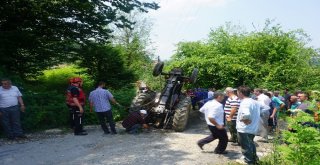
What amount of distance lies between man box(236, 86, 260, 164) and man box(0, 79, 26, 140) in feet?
18.9

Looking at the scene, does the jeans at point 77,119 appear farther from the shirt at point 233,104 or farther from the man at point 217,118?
the shirt at point 233,104

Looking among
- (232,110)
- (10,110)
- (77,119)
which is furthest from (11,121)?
(232,110)

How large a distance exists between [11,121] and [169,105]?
451 cm

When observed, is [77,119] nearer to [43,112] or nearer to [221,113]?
[43,112]

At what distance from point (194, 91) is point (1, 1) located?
9323 mm

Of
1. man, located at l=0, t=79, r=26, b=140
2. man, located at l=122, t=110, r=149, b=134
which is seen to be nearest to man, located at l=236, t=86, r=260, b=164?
man, located at l=122, t=110, r=149, b=134

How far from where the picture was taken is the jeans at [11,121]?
382 inches

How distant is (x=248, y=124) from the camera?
24.8 ft

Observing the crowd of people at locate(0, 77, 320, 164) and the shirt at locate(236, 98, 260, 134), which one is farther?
the crowd of people at locate(0, 77, 320, 164)

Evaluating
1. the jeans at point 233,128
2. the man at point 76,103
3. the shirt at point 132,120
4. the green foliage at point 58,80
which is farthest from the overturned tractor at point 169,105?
the green foliage at point 58,80

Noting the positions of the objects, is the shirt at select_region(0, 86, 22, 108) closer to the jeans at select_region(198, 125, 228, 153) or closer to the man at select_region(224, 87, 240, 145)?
the jeans at select_region(198, 125, 228, 153)

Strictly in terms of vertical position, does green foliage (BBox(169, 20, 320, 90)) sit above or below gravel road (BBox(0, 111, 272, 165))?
above

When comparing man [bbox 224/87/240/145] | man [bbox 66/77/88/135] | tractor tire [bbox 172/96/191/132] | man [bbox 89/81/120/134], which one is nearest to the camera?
man [bbox 224/87/240/145]

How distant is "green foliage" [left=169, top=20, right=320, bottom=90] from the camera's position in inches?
784
